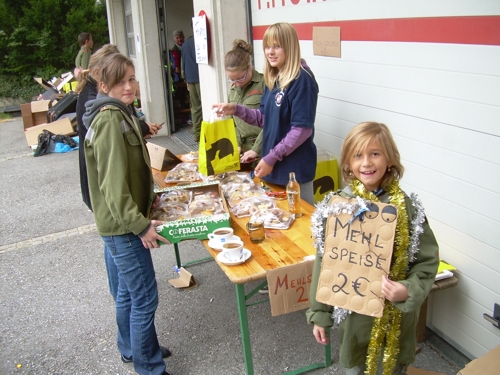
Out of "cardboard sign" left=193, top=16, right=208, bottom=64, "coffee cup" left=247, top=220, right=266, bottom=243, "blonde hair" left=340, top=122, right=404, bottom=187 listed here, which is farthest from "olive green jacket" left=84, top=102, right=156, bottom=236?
"cardboard sign" left=193, top=16, right=208, bottom=64

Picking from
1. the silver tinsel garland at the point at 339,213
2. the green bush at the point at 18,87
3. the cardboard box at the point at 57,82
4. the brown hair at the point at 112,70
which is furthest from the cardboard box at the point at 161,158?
the green bush at the point at 18,87

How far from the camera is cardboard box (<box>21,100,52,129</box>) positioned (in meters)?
10.9

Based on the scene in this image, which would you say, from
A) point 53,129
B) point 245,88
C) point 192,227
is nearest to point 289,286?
point 192,227

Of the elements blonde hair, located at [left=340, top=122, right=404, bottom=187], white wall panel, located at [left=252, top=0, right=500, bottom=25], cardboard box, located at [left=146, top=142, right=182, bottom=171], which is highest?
white wall panel, located at [left=252, top=0, right=500, bottom=25]

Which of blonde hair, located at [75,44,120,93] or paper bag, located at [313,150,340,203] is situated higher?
blonde hair, located at [75,44,120,93]

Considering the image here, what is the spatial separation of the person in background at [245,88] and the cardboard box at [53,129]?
6.74 m

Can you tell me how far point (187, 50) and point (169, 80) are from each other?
1.42 metres

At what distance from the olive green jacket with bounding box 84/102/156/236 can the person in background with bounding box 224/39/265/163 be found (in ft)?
4.28

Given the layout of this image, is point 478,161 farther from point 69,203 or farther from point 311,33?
point 69,203

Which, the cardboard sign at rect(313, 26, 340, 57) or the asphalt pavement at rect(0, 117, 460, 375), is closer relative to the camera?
the asphalt pavement at rect(0, 117, 460, 375)

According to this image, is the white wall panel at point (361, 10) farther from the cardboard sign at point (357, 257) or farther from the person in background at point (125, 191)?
the person in background at point (125, 191)

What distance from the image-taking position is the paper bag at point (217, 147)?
10.7 ft

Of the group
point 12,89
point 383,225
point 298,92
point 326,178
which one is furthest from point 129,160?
point 12,89

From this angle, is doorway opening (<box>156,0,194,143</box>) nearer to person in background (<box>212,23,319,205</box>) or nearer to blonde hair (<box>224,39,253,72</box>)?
blonde hair (<box>224,39,253,72</box>)
